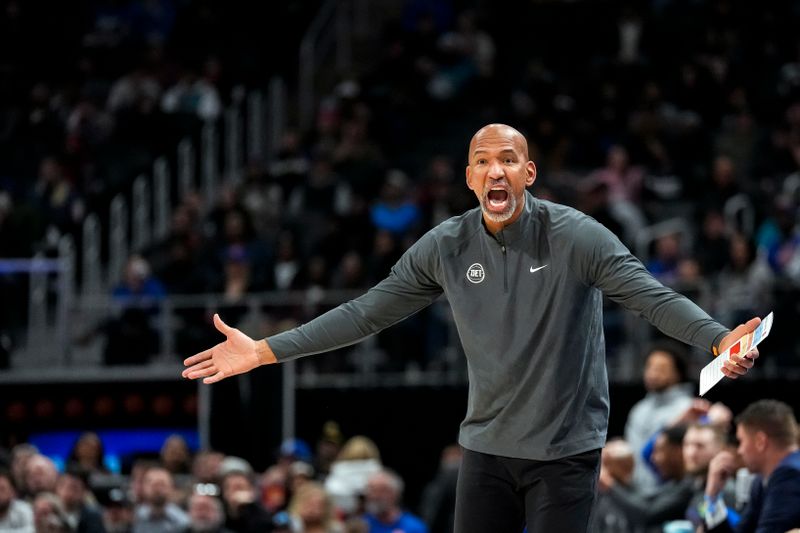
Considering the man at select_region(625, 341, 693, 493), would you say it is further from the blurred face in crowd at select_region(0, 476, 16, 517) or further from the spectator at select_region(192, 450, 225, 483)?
the blurred face in crowd at select_region(0, 476, 16, 517)

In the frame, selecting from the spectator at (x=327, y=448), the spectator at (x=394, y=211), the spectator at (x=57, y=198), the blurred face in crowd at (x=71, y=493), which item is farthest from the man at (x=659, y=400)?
the spectator at (x=57, y=198)

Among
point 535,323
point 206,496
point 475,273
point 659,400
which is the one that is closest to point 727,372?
point 535,323

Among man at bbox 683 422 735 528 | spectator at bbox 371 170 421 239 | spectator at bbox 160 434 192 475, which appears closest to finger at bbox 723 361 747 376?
man at bbox 683 422 735 528

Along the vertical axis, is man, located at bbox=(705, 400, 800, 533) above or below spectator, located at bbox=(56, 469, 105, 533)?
above

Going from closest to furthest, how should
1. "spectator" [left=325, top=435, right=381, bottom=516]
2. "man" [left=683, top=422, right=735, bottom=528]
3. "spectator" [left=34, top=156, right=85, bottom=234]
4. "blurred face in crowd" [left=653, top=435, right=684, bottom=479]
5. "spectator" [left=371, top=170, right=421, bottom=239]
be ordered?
"man" [left=683, top=422, right=735, bottom=528], "blurred face in crowd" [left=653, top=435, right=684, bottom=479], "spectator" [left=325, top=435, right=381, bottom=516], "spectator" [left=371, top=170, right=421, bottom=239], "spectator" [left=34, top=156, right=85, bottom=234]

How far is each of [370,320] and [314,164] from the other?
42.0ft

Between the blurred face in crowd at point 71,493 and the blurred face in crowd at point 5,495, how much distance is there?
0.43 meters

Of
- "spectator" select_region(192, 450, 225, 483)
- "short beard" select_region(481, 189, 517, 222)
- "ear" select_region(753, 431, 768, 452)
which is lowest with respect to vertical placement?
"spectator" select_region(192, 450, 225, 483)

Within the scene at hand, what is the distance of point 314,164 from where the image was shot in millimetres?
18359

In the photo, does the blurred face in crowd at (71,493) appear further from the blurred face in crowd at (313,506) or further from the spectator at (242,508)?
the blurred face in crowd at (313,506)

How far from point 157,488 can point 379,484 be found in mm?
1618

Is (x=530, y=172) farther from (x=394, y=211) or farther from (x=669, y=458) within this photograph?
(x=394, y=211)

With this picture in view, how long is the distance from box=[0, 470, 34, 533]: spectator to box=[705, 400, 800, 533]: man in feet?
18.3

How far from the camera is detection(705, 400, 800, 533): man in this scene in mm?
6719
